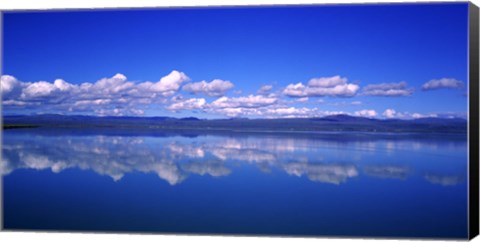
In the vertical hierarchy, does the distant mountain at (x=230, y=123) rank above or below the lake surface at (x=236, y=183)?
above

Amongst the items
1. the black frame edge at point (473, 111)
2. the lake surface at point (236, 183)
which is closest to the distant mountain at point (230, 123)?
the lake surface at point (236, 183)

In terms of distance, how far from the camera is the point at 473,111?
4.57 meters

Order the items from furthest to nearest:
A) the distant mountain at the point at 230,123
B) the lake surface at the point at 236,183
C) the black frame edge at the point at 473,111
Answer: the distant mountain at the point at 230,123 → the lake surface at the point at 236,183 → the black frame edge at the point at 473,111

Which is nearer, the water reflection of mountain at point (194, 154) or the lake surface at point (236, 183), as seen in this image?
the lake surface at point (236, 183)

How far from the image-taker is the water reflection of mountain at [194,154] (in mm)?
5660

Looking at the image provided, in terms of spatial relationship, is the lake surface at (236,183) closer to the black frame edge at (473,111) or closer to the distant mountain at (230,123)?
the distant mountain at (230,123)

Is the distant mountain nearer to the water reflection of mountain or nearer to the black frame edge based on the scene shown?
the water reflection of mountain

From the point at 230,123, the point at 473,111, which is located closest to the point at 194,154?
the point at 230,123

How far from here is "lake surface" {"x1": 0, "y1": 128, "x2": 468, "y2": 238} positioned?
511 cm

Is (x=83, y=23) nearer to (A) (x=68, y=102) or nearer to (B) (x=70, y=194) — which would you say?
(A) (x=68, y=102)

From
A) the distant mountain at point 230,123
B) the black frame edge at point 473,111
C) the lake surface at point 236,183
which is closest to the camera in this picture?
the black frame edge at point 473,111

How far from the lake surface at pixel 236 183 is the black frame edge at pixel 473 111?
0.31m

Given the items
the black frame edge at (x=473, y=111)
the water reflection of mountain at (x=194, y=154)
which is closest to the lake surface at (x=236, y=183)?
the water reflection of mountain at (x=194, y=154)

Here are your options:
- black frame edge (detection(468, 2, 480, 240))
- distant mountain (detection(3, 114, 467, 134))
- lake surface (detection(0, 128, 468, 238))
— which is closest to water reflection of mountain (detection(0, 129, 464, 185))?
lake surface (detection(0, 128, 468, 238))
